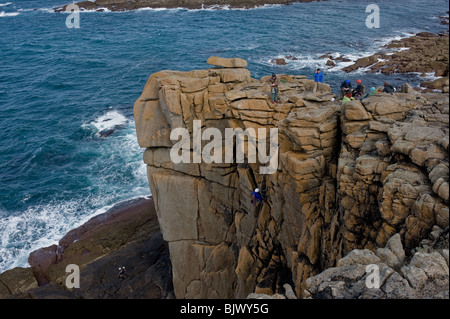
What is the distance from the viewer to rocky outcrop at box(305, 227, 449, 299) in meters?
11.5

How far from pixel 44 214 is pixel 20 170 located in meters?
10.8

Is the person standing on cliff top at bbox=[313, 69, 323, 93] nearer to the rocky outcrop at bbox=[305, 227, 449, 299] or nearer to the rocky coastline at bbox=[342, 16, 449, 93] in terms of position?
the rocky outcrop at bbox=[305, 227, 449, 299]

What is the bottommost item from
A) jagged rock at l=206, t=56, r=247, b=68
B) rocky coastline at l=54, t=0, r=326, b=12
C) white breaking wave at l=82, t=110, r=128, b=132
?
white breaking wave at l=82, t=110, r=128, b=132

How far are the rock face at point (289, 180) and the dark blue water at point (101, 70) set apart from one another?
1972 cm

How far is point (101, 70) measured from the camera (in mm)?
78188

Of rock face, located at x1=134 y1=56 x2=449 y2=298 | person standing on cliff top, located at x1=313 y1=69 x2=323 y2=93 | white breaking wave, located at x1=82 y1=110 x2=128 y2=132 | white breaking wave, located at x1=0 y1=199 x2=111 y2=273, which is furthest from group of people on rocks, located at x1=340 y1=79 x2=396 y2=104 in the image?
white breaking wave, located at x1=82 y1=110 x2=128 y2=132

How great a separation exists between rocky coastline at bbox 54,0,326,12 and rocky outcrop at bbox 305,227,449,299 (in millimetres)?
124375

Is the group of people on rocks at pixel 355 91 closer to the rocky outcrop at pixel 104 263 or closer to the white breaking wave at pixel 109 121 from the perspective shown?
the rocky outcrop at pixel 104 263

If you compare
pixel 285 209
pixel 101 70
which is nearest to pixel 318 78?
pixel 285 209

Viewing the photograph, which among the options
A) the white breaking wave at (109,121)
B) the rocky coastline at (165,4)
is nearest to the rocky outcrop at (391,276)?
the white breaking wave at (109,121)

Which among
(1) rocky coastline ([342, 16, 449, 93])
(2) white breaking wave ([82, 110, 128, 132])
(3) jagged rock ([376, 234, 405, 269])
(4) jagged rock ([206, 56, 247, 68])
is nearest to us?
(3) jagged rock ([376, 234, 405, 269])

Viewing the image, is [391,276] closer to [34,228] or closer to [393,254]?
[393,254]

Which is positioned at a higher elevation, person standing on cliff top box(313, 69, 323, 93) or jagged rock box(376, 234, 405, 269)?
person standing on cliff top box(313, 69, 323, 93)

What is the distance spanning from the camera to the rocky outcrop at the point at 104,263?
114ft
